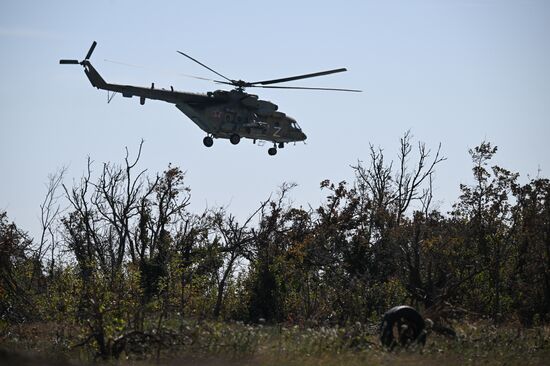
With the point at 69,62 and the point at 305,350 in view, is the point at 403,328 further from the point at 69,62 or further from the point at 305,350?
the point at 69,62

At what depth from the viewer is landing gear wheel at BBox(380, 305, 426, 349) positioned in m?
20.7

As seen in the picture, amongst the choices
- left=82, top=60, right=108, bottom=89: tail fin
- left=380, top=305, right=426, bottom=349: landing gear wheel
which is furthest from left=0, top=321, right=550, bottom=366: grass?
left=82, top=60, right=108, bottom=89: tail fin

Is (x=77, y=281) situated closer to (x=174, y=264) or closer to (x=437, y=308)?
(x=174, y=264)

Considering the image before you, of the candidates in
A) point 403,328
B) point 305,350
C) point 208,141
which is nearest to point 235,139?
point 208,141

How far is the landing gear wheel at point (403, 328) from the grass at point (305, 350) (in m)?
0.31

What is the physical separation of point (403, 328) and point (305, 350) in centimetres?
231

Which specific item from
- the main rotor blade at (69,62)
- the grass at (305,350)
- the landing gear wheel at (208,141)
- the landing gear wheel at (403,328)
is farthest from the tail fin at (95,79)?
the landing gear wheel at (403,328)

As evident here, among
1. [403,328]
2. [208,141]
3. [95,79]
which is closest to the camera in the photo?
[403,328]

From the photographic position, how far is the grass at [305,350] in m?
18.8

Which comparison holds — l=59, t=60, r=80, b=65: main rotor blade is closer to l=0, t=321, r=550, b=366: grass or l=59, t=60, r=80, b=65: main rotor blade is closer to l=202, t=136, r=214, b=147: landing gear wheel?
l=202, t=136, r=214, b=147: landing gear wheel

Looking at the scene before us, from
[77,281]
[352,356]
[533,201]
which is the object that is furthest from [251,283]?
[352,356]

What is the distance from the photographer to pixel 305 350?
64.8ft

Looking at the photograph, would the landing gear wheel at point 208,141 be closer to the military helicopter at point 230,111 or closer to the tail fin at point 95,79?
the military helicopter at point 230,111

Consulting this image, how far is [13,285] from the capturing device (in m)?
41.1
